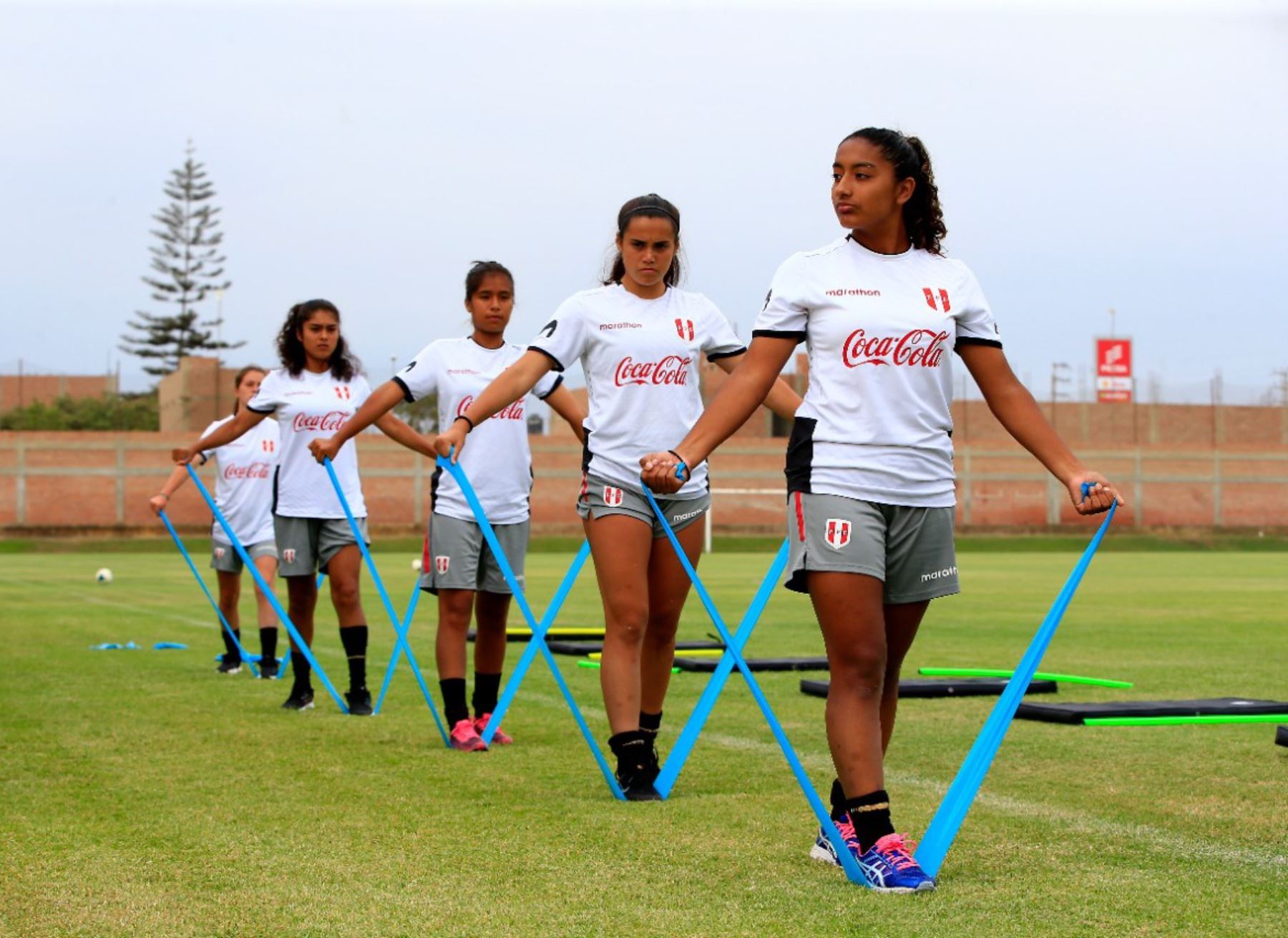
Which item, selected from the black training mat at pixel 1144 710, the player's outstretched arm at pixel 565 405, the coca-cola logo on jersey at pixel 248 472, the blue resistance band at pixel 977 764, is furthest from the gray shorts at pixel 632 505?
the coca-cola logo on jersey at pixel 248 472

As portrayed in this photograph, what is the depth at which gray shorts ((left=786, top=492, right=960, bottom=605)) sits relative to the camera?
487 cm

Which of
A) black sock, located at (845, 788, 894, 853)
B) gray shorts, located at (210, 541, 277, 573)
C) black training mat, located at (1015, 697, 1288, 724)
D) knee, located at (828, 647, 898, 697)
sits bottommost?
black training mat, located at (1015, 697, 1288, 724)

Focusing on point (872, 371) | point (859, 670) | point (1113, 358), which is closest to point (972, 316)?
point (872, 371)

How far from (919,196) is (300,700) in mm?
5728

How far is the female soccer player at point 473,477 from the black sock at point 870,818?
11.7ft

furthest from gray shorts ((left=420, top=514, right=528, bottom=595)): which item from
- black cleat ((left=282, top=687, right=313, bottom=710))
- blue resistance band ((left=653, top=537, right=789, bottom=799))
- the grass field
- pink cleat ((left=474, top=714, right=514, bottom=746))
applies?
blue resistance band ((left=653, top=537, right=789, bottom=799))

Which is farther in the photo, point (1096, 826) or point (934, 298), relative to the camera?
point (1096, 826)

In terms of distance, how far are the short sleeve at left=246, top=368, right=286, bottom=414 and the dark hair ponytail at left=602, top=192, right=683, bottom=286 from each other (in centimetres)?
331

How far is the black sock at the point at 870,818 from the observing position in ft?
15.7

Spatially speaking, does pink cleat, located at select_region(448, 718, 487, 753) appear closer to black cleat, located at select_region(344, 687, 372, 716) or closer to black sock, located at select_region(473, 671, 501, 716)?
black sock, located at select_region(473, 671, 501, 716)

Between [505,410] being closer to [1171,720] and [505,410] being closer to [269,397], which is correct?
[269,397]

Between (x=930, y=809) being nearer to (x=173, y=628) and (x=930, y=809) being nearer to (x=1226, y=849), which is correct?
(x=1226, y=849)

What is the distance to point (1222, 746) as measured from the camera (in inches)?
299

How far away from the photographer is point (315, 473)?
31.8 ft
